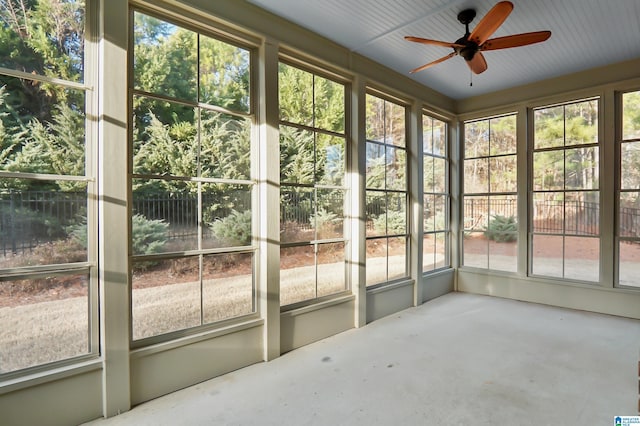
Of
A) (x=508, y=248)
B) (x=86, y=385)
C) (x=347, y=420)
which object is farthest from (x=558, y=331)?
(x=86, y=385)

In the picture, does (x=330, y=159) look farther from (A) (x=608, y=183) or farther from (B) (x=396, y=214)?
(A) (x=608, y=183)

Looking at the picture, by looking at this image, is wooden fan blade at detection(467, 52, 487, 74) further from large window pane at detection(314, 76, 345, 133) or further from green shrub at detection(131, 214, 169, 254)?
green shrub at detection(131, 214, 169, 254)

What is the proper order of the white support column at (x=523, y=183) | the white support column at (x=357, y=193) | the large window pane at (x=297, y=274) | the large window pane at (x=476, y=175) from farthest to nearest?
the large window pane at (x=476, y=175) → the white support column at (x=523, y=183) → the white support column at (x=357, y=193) → the large window pane at (x=297, y=274)

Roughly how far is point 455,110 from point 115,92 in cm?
527

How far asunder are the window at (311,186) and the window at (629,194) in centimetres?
377

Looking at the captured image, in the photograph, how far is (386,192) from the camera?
15.0ft

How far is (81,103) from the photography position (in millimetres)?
2305

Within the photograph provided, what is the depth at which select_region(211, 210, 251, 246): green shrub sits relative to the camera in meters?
2.93

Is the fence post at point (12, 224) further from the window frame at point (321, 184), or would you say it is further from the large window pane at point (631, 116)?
the large window pane at point (631, 116)

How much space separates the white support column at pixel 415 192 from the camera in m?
4.89

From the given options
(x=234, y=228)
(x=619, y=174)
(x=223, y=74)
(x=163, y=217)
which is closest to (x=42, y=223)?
(x=163, y=217)

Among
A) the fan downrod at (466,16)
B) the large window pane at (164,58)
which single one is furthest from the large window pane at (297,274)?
the fan downrod at (466,16)

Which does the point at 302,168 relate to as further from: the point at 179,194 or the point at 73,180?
the point at 73,180

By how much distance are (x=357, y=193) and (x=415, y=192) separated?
1.31 meters
